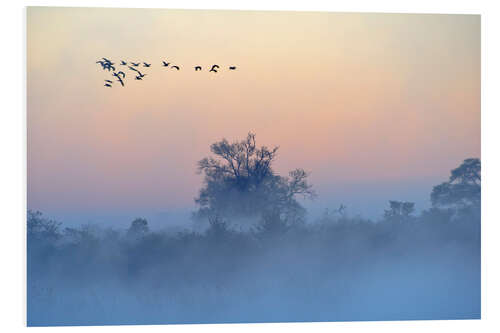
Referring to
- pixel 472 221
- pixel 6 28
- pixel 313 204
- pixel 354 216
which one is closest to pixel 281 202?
pixel 313 204

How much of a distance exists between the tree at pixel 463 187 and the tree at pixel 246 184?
51.4 inches

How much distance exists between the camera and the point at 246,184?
666 cm

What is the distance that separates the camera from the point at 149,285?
649 centimetres

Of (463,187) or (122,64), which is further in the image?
(463,187)

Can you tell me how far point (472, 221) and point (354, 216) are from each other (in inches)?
44.5

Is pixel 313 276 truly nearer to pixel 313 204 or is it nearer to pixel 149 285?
pixel 313 204

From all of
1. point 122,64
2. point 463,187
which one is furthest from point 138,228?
point 463,187

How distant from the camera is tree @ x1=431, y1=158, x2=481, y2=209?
22.1 feet

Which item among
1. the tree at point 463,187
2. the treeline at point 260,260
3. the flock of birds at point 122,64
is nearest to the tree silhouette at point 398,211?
the treeline at point 260,260

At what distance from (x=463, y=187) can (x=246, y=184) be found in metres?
2.08

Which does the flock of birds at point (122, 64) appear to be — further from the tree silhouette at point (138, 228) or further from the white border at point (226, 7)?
the tree silhouette at point (138, 228)

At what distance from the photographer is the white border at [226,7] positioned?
250 inches

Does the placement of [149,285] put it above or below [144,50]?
below

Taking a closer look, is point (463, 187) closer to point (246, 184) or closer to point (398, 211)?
point (398, 211)
